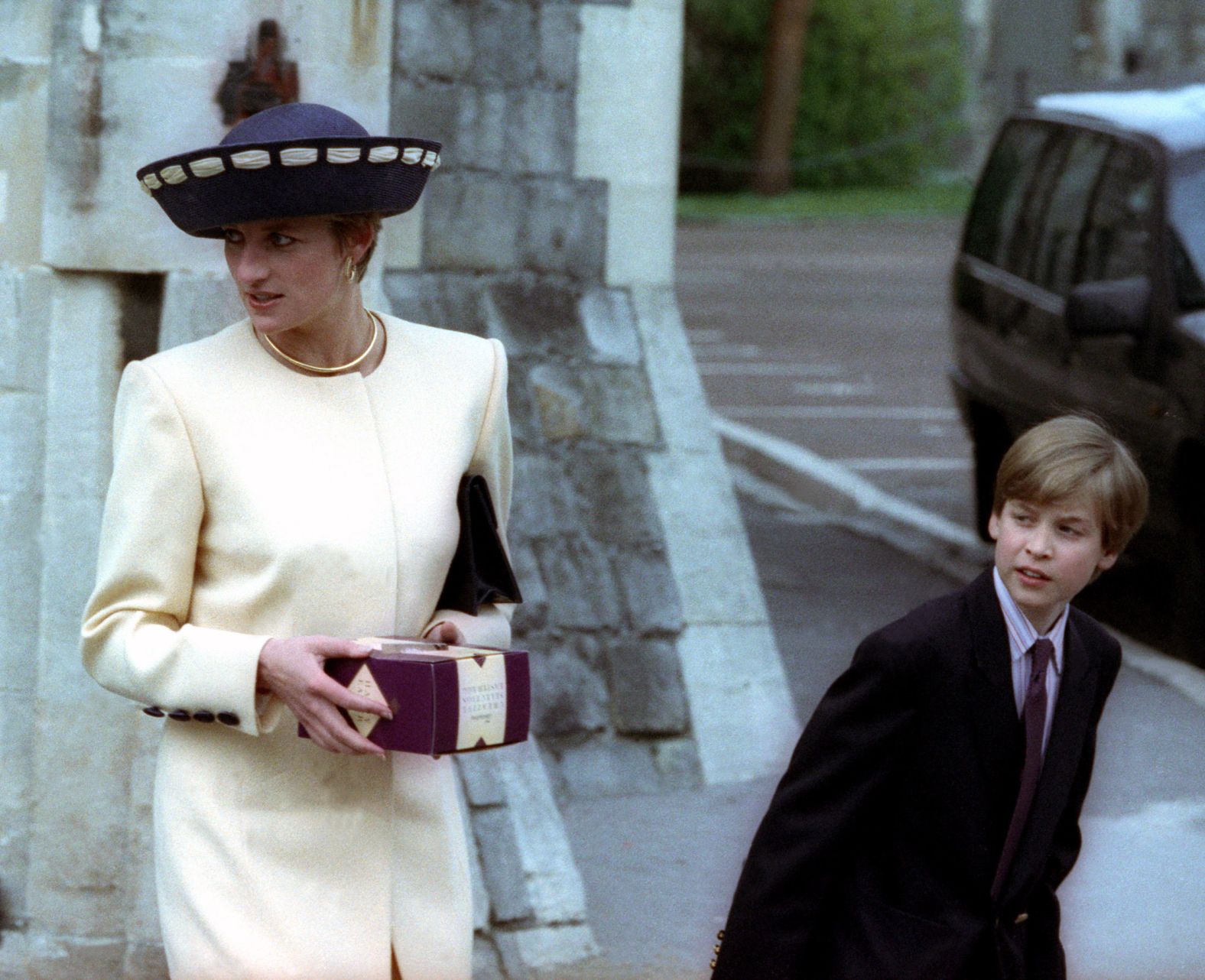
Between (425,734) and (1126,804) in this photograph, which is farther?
(1126,804)

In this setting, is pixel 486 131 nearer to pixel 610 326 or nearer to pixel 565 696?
pixel 610 326

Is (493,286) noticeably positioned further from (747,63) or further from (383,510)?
(747,63)

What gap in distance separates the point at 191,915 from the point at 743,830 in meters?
3.49

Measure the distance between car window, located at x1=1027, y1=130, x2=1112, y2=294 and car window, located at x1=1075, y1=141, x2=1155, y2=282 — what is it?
84mm

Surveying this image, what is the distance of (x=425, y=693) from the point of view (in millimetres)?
2939

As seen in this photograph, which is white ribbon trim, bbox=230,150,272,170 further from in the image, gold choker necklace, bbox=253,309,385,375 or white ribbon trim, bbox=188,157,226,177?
gold choker necklace, bbox=253,309,385,375

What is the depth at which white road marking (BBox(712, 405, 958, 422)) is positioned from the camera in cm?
1510

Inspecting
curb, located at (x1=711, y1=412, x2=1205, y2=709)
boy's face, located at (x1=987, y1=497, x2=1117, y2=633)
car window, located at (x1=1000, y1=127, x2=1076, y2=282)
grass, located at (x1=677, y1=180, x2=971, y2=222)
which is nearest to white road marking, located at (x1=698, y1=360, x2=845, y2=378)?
curb, located at (x1=711, y1=412, x2=1205, y2=709)

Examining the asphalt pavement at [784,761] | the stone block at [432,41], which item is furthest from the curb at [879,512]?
the stone block at [432,41]

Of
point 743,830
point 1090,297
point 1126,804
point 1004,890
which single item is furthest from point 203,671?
point 1090,297

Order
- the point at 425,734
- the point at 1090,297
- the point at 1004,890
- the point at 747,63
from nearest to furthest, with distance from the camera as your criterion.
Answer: the point at 425,734 < the point at 1004,890 < the point at 1090,297 < the point at 747,63

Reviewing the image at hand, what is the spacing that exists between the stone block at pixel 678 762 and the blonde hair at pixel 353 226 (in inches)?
153

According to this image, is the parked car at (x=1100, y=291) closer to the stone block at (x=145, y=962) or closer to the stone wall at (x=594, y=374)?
the stone wall at (x=594, y=374)

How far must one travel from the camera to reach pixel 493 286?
6922mm
